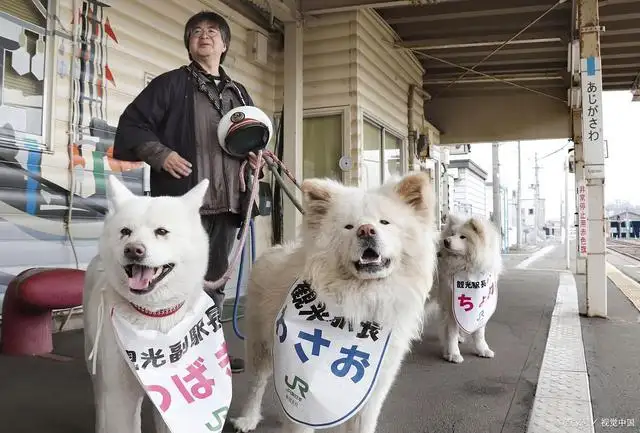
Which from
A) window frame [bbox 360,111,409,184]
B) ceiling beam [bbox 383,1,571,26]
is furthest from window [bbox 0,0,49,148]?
ceiling beam [bbox 383,1,571,26]

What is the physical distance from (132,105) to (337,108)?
17.0 ft

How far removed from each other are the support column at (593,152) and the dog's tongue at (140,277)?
6.02 metres

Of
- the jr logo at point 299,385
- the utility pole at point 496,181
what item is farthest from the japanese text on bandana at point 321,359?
the utility pole at point 496,181

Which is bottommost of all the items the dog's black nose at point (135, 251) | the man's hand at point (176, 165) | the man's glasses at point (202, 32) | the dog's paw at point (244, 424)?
the dog's paw at point (244, 424)

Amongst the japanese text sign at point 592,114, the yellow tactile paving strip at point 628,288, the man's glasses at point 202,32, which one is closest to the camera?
the man's glasses at point 202,32

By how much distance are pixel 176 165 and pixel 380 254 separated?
1.21m

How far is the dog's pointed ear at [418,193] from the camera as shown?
2135 mm

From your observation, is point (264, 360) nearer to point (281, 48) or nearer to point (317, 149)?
point (317, 149)

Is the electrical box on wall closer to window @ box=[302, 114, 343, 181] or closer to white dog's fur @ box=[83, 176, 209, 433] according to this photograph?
window @ box=[302, 114, 343, 181]

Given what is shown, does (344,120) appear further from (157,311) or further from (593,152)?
(157,311)

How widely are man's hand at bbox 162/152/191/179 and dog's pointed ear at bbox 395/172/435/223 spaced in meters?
1.13

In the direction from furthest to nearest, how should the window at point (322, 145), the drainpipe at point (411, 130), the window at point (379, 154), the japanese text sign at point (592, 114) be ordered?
the drainpipe at point (411, 130) → the window at point (379, 154) → the window at point (322, 145) → the japanese text sign at point (592, 114)

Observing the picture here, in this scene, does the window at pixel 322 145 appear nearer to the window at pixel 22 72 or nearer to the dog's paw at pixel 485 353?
the dog's paw at pixel 485 353

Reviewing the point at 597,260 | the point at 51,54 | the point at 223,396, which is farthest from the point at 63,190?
the point at 597,260
